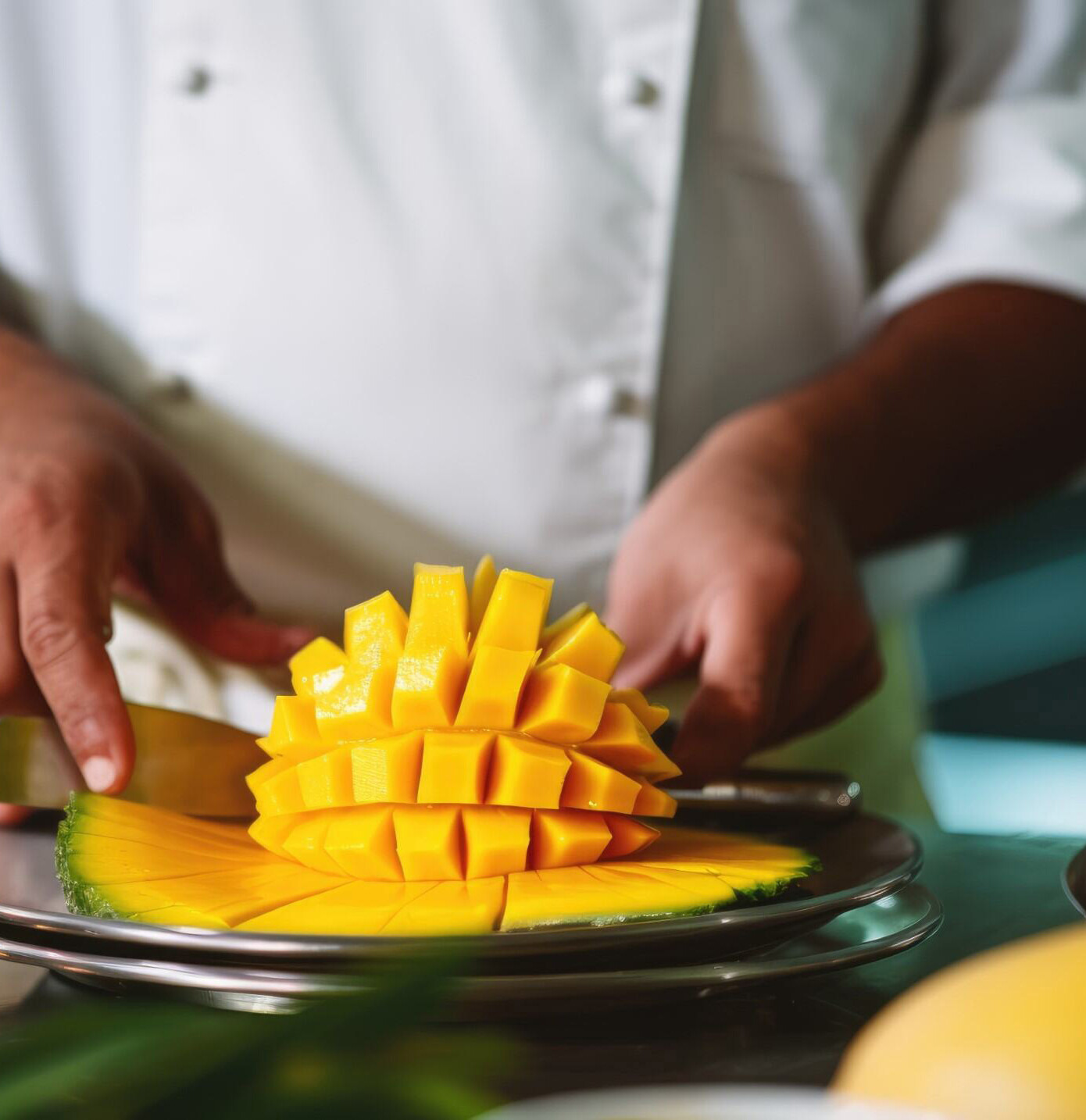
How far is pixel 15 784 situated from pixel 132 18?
0.78 m

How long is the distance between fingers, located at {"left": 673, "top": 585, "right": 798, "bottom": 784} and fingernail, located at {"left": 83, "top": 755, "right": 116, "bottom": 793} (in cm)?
32

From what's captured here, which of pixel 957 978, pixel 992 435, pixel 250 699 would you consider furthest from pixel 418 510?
pixel 957 978

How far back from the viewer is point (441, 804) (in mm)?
586

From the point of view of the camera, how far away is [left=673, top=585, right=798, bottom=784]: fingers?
737 millimetres

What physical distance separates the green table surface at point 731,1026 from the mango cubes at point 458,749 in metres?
0.12

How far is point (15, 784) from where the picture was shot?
663 mm

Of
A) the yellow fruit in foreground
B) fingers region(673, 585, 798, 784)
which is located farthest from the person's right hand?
the yellow fruit in foreground

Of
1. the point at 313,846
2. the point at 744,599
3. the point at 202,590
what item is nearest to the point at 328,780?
the point at 313,846

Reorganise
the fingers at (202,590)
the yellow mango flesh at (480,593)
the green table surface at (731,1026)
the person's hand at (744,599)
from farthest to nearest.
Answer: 1. the fingers at (202,590)
2. the person's hand at (744,599)
3. the yellow mango flesh at (480,593)
4. the green table surface at (731,1026)

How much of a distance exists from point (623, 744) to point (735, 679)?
0.18 m

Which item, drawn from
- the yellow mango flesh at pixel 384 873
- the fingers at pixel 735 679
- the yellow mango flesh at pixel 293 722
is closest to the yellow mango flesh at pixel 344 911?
the yellow mango flesh at pixel 384 873

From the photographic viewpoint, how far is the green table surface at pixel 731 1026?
16.3 inches

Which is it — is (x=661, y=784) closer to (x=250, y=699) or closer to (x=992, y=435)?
(x=250, y=699)

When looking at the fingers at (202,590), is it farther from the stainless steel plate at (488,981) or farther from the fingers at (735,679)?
the stainless steel plate at (488,981)
